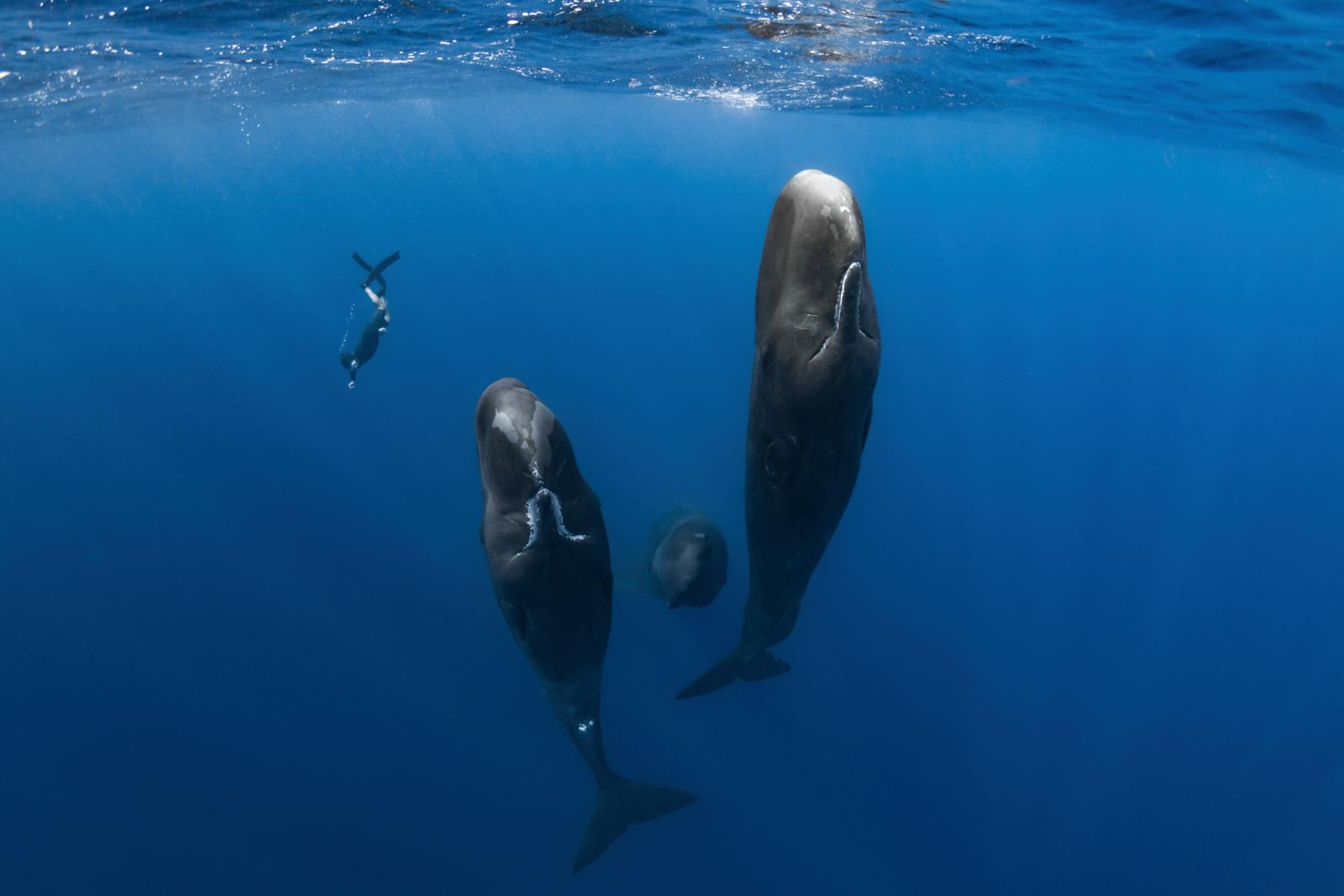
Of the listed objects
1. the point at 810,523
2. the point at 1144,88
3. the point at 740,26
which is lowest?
the point at 810,523

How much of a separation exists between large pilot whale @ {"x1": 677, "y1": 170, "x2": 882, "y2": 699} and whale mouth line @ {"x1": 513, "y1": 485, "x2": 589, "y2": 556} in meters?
1.31

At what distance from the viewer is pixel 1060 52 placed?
16.0 meters

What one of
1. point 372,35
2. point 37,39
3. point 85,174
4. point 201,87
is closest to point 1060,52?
point 372,35

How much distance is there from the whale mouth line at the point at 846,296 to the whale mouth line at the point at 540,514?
1.73 m

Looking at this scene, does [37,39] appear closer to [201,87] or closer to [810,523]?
[201,87]

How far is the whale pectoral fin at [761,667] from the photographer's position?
8.34 metres

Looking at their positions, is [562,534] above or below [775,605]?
above

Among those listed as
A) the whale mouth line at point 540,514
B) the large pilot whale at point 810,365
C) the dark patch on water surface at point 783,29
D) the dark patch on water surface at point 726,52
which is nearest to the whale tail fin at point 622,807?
the large pilot whale at point 810,365

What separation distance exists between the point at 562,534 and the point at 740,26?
13.4 meters

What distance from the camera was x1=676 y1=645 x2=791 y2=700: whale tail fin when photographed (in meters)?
8.26

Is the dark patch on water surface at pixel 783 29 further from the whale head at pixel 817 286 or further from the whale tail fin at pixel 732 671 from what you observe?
the whale head at pixel 817 286

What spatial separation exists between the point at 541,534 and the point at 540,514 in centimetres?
15

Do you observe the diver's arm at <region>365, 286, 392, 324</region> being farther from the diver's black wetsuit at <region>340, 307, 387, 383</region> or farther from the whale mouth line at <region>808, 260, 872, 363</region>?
the whale mouth line at <region>808, 260, 872, 363</region>

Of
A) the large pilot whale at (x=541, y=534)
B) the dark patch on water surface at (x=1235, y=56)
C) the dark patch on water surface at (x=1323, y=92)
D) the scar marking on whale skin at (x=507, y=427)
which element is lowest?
the large pilot whale at (x=541, y=534)
